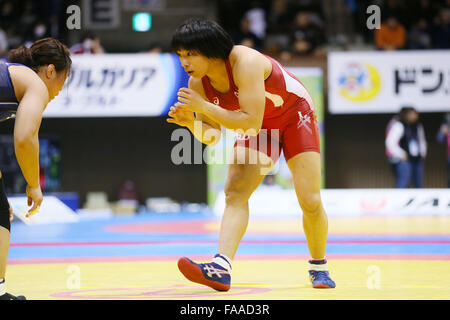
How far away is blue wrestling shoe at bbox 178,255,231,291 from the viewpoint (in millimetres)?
3504

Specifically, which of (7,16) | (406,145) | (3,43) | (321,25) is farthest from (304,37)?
(7,16)

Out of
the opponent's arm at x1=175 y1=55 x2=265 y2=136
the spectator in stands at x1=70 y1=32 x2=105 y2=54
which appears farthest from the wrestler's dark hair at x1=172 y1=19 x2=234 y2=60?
the spectator in stands at x1=70 y1=32 x2=105 y2=54

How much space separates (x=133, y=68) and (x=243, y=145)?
857cm

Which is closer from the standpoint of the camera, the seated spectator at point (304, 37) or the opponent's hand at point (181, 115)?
the opponent's hand at point (181, 115)

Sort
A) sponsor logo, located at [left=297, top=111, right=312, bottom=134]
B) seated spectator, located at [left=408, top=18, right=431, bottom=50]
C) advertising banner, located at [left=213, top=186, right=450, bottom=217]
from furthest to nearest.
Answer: seated spectator, located at [left=408, top=18, right=431, bottom=50] < advertising banner, located at [left=213, top=186, right=450, bottom=217] < sponsor logo, located at [left=297, top=111, right=312, bottom=134]

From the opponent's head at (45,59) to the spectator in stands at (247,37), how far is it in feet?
30.9

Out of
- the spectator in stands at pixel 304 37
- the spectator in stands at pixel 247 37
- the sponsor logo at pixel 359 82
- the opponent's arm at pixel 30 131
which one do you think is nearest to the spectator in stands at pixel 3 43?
the spectator in stands at pixel 247 37

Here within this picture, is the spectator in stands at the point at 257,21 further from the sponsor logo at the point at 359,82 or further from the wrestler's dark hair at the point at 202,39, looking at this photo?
the wrestler's dark hair at the point at 202,39

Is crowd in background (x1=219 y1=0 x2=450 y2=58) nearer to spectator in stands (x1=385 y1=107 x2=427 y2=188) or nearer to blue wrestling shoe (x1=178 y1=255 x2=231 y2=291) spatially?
spectator in stands (x1=385 y1=107 x2=427 y2=188)

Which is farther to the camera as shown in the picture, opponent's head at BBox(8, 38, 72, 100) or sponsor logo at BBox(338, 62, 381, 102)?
sponsor logo at BBox(338, 62, 381, 102)

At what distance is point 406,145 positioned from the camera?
38.7 feet

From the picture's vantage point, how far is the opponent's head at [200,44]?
3521 millimetres

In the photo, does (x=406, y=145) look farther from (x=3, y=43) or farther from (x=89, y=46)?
(x=3, y=43)

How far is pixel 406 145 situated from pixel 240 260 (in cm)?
725
